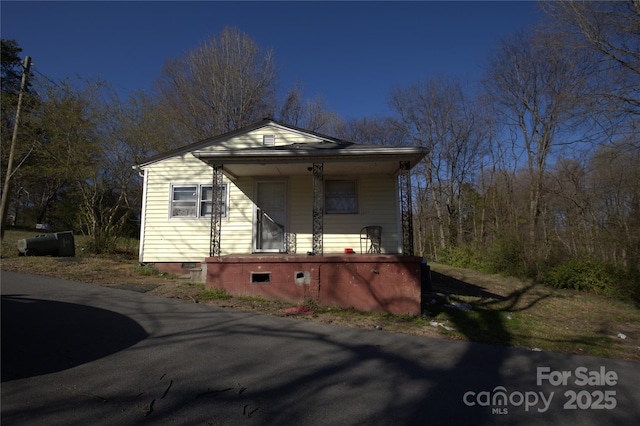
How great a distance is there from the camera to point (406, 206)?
28.2 feet

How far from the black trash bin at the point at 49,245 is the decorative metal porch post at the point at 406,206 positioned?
11.8 metres

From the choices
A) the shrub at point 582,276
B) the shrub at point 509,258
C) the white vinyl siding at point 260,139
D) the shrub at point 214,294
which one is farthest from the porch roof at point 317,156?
the shrub at point 509,258

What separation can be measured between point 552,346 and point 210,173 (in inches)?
377

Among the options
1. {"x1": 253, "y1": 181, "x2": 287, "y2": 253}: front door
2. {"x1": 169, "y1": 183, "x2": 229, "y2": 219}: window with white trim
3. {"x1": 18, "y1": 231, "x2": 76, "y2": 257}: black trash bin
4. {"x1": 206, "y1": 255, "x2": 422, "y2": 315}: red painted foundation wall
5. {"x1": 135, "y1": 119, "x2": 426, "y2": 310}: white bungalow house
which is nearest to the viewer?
{"x1": 206, "y1": 255, "x2": 422, "y2": 315}: red painted foundation wall

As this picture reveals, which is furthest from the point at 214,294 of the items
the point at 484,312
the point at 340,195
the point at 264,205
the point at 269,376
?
the point at 484,312

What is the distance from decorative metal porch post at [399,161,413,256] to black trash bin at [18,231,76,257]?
11.8 metres

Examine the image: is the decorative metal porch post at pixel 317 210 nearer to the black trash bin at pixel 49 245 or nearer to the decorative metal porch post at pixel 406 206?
the decorative metal porch post at pixel 406 206

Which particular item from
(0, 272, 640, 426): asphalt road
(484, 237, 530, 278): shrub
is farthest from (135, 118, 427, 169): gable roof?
(484, 237, 530, 278): shrub

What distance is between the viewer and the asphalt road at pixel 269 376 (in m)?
3.07

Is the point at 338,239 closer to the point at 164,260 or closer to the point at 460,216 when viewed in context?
the point at 164,260

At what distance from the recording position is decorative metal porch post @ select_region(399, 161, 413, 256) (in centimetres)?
836

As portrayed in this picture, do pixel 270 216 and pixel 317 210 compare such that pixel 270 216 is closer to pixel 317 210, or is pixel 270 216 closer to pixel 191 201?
pixel 191 201

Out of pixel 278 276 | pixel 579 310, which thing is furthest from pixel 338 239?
pixel 579 310

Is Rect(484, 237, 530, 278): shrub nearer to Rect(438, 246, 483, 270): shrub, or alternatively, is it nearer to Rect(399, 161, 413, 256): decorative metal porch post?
Rect(438, 246, 483, 270): shrub
